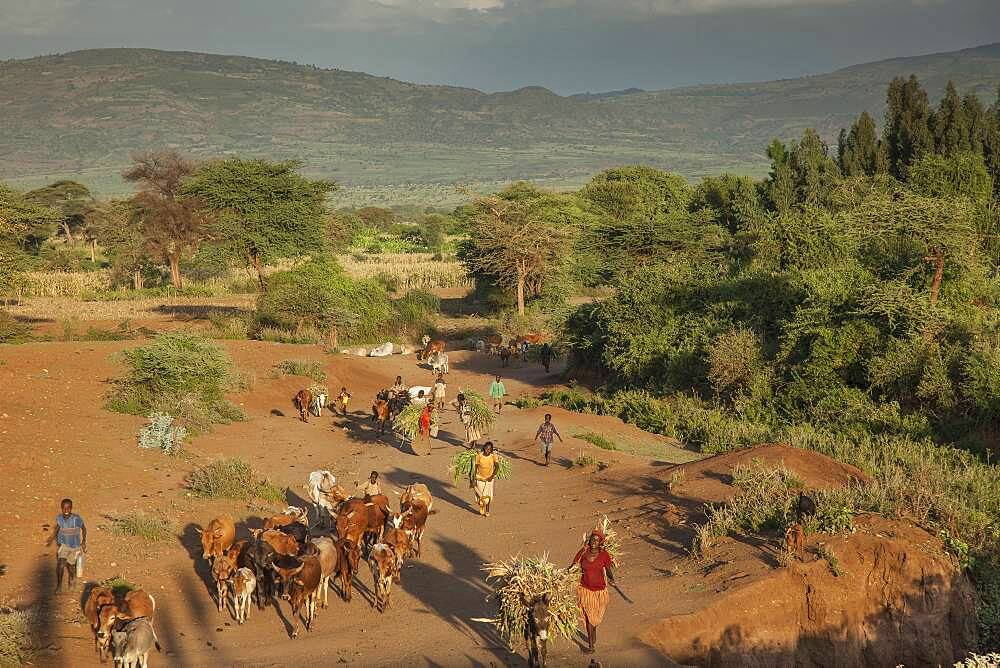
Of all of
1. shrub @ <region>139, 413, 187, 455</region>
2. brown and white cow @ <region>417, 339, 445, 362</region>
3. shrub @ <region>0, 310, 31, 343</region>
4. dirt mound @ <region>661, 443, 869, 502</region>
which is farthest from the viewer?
brown and white cow @ <region>417, 339, 445, 362</region>

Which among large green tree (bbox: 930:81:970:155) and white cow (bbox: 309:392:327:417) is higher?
large green tree (bbox: 930:81:970:155)

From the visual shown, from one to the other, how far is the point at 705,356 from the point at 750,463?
10.6 m

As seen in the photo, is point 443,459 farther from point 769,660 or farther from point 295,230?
point 295,230

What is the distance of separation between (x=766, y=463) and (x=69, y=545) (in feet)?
34.9

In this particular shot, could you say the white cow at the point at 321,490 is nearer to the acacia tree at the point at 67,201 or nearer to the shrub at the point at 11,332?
the shrub at the point at 11,332

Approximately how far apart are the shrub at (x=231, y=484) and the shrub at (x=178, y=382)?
13.7 feet

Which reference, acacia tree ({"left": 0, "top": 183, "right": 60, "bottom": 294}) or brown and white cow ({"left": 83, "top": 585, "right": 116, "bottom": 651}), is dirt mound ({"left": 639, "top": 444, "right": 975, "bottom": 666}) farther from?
acacia tree ({"left": 0, "top": 183, "right": 60, "bottom": 294})

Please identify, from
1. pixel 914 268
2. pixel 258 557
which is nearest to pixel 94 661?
pixel 258 557

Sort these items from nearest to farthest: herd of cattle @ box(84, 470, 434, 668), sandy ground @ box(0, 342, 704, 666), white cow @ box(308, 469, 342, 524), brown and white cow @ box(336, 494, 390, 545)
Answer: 1. herd of cattle @ box(84, 470, 434, 668)
2. sandy ground @ box(0, 342, 704, 666)
3. brown and white cow @ box(336, 494, 390, 545)
4. white cow @ box(308, 469, 342, 524)

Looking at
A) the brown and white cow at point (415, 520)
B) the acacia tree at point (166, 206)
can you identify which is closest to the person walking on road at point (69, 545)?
the brown and white cow at point (415, 520)

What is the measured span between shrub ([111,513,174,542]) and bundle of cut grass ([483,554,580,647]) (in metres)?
6.32

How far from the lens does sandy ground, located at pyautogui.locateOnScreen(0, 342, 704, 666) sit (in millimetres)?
10547

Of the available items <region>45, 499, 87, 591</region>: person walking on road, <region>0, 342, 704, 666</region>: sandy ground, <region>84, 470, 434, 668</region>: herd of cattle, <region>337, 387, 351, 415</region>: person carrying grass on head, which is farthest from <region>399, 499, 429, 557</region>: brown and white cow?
<region>337, 387, 351, 415</region>: person carrying grass on head

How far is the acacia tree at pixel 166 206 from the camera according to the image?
44.4 m
